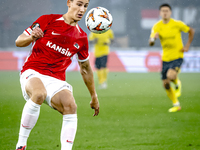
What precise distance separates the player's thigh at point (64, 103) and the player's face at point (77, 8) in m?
0.85

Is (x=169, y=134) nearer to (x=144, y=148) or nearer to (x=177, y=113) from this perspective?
(x=144, y=148)

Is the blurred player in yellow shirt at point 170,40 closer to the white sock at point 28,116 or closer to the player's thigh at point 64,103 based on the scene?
the player's thigh at point 64,103

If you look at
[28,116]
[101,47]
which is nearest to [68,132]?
[28,116]

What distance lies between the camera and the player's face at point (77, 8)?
3.40m

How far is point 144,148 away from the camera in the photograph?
3.83 meters

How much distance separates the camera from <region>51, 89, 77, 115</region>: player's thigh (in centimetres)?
314

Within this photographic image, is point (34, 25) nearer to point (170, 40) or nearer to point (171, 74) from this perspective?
point (171, 74)

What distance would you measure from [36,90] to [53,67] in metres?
0.47

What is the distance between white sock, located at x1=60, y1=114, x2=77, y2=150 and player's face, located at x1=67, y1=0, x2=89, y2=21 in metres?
1.08

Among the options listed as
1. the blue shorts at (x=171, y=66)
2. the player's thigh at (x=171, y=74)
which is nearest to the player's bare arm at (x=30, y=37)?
the player's thigh at (x=171, y=74)

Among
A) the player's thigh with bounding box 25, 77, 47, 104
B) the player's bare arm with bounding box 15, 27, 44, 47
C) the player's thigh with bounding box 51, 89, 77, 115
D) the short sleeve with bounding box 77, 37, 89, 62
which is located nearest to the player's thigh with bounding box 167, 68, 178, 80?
the short sleeve with bounding box 77, 37, 89, 62

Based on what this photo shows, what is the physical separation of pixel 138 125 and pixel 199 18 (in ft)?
59.9

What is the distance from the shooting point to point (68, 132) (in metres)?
3.06

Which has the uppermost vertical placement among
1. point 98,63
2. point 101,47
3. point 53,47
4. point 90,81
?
point 53,47
